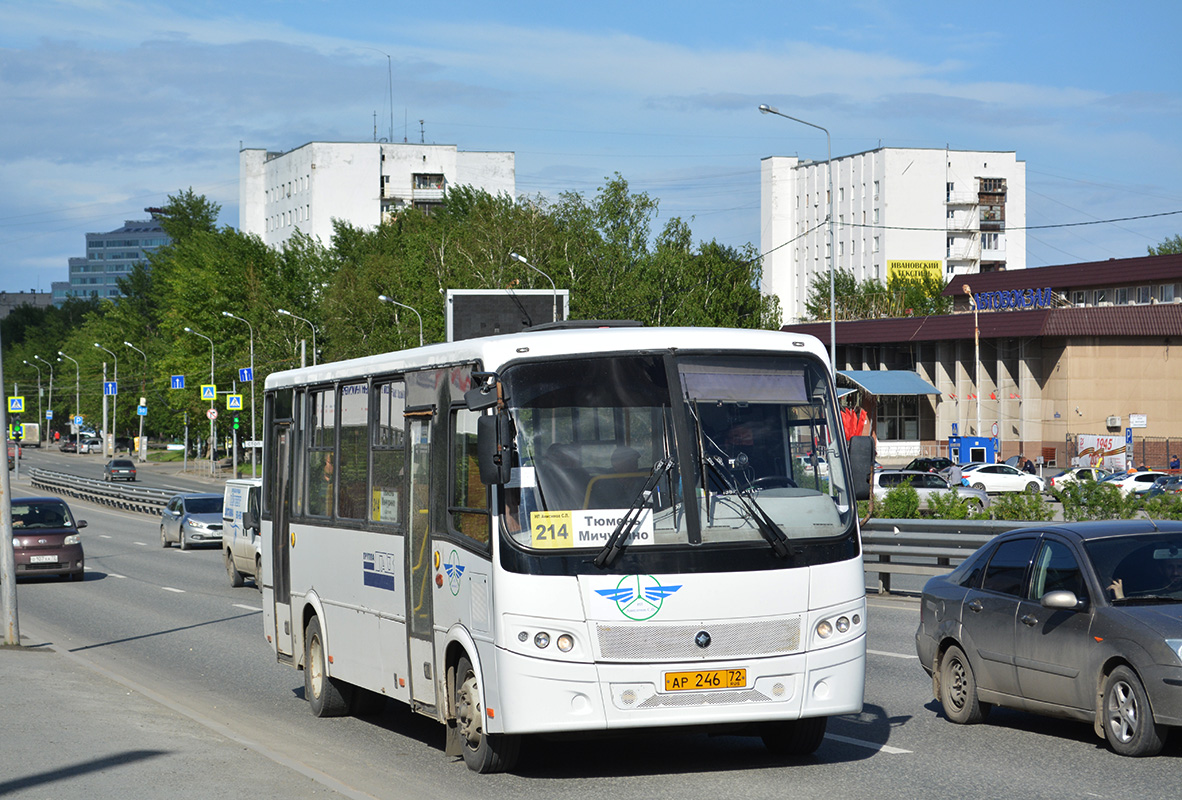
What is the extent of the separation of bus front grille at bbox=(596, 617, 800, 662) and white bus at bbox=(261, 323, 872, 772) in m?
0.01

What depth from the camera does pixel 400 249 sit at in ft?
297

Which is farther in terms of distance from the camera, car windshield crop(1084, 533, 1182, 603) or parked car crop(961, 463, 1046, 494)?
parked car crop(961, 463, 1046, 494)

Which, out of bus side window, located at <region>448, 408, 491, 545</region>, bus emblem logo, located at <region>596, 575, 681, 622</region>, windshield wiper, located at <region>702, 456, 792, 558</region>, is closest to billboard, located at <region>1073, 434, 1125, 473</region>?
windshield wiper, located at <region>702, 456, 792, 558</region>

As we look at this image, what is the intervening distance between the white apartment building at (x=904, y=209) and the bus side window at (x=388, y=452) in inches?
3998

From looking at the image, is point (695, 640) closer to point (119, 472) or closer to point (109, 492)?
point (109, 492)

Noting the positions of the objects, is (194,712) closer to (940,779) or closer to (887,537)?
(940,779)

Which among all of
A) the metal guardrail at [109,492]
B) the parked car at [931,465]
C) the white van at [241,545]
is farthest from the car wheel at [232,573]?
the parked car at [931,465]

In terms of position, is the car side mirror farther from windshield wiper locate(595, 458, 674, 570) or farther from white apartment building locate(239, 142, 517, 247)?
white apartment building locate(239, 142, 517, 247)

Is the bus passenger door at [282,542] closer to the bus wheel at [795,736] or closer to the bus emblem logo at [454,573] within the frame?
the bus emblem logo at [454,573]

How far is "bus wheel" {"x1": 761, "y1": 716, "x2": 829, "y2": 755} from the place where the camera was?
9.19m

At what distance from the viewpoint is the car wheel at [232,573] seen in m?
26.8

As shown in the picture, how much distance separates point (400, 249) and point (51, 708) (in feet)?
264

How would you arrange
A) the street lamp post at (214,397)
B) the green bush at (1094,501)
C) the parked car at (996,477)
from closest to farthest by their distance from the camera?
the green bush at (1094,501)
the parked car at (996,477)
the street lamp post at (214,397)

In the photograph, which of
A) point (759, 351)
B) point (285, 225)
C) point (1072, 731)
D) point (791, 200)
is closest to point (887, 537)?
point (1072, 731)
